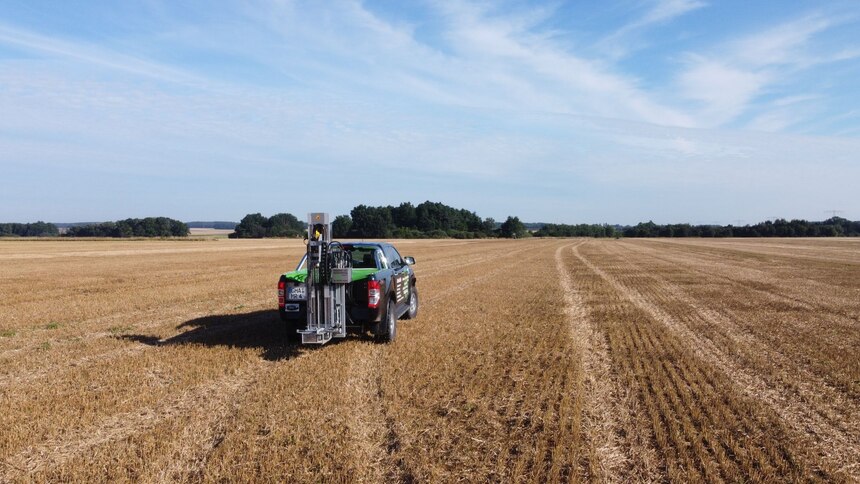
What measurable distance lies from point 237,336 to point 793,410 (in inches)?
354

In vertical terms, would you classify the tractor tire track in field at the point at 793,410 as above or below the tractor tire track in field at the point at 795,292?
above

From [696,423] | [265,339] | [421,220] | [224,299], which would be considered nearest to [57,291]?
[224,299]

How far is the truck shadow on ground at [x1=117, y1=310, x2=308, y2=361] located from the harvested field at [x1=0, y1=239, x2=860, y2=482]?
0.21 ft

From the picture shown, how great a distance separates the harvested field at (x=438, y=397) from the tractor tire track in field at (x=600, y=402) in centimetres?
3

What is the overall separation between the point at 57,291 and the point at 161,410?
14.6 metres

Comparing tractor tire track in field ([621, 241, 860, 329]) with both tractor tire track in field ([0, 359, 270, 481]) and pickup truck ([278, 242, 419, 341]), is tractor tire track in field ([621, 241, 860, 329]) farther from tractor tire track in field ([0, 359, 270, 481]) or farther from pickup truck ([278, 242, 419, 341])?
tractor tire track in field ([0, 359, 270, 481])

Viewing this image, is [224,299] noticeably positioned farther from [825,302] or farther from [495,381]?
[825,302]

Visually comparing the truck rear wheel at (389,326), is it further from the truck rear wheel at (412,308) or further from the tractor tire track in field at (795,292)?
the tractor tire track in field at (795,292)

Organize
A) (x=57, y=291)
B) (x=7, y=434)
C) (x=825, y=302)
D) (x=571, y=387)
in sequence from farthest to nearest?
(x=57, y=291) → (x=825, y=302) → (x=571, y=387) → (x=7, y=434)

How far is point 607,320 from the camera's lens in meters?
13.2

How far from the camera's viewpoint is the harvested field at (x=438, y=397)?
5031 millimetres

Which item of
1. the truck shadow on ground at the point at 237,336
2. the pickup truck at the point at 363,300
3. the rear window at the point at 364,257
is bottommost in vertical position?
the truck shadow on ground at the point at 237,336

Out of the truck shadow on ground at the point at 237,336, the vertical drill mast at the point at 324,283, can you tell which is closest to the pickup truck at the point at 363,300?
the vertical drill mast at the point at 324,283

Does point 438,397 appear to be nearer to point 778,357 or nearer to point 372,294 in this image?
point 372,294
